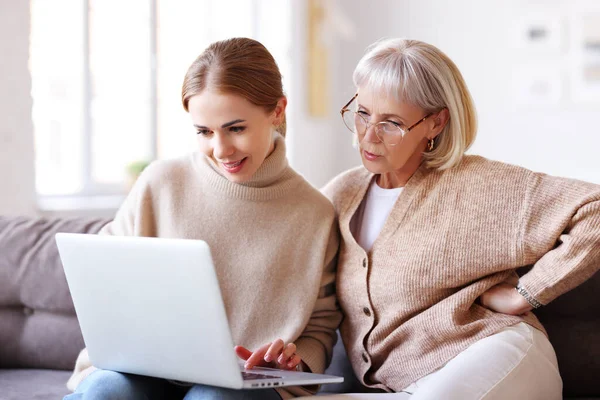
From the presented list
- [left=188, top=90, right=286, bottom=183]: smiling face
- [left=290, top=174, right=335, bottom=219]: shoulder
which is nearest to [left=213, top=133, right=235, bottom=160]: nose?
[left=188, top=90, right=286, bottom=183]: smiling face

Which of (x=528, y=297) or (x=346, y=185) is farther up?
(x=346, y=185)

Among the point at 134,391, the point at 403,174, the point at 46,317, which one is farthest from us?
the point at 46,317

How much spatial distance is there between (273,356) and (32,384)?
0.78m

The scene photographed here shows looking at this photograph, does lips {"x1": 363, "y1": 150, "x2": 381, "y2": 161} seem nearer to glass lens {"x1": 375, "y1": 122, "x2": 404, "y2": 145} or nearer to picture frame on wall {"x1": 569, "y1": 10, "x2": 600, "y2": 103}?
glass lens {"x1": 375, "y1": 122, "x2": 404, "y2": 145}

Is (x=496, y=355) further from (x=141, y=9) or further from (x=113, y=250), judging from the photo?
(x=141, y=9)

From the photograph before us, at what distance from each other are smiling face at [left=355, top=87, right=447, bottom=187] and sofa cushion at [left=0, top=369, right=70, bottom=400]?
972 millimetres

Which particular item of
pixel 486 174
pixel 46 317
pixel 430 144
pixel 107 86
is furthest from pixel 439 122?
pixel 107 86

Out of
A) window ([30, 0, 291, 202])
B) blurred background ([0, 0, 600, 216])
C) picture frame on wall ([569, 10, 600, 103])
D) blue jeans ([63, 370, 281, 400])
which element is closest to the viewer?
blue jeans ([63, 370, 281, 400])

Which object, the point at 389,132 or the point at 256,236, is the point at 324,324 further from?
the point at 389,132

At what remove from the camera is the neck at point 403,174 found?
74.7 inches

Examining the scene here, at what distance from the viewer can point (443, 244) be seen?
5.76 feet

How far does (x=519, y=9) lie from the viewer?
19.7 feet

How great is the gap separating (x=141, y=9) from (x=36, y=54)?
93cm

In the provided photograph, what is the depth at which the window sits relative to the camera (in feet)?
15.0
